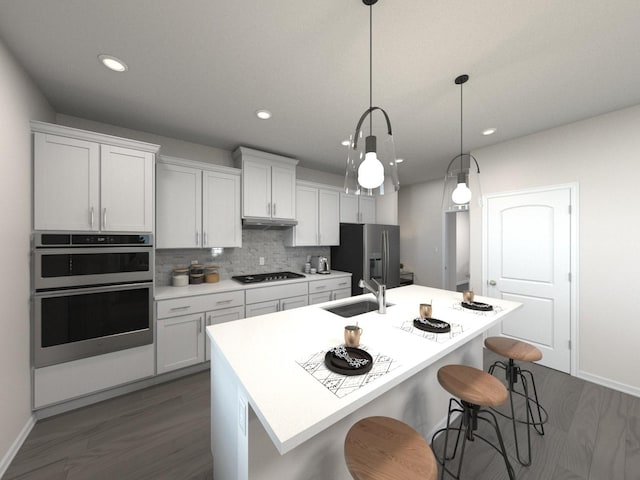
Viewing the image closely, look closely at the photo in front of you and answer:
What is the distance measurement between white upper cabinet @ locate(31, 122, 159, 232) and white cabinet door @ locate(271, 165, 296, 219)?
1449 mm

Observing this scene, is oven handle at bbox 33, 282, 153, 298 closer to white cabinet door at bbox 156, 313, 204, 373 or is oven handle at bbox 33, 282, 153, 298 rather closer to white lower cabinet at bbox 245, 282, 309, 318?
white cabinet door at bbox 156, 313, 204, 373

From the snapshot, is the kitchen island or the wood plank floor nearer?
the kitchen island

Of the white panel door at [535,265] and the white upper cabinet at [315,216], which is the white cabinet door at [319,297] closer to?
the white upper cabinet at [315,216]

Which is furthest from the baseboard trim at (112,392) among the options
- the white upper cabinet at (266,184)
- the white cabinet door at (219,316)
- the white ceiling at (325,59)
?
the white ceiling at (325,59)

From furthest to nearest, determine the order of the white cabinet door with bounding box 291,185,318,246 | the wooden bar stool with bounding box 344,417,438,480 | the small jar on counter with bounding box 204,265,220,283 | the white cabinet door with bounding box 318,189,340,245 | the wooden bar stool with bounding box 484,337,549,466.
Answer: the white cabinet door with bounding box 318,189,340,245
the white cabinet door with bounding box 291,185,318,246
the small jar on counter with bounding box 204,265,220,283
the wooden bar stool with bounding box 484,337,549,466
the wooden bar stool with bounding box 344,417,438,480

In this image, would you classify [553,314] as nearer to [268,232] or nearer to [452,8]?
[452,8]

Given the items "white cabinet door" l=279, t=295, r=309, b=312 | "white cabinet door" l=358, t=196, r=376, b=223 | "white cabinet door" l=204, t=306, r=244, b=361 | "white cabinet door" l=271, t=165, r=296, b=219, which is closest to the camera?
"white cabinet door" l=204, t=306, r=244, b=361

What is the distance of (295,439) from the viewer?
65 centimetres

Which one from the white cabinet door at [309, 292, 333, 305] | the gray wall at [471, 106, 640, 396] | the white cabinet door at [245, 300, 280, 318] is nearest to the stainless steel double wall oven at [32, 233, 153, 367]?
the white cabinet door at [245, 300, 280, 318]

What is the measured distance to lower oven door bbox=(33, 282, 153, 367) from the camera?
187 centimetres

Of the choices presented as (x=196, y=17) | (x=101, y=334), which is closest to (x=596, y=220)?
(x=196, y=17)

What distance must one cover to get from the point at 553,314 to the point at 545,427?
1.42 metres

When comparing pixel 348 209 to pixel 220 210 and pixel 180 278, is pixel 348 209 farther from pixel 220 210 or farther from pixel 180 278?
pixel 180 278

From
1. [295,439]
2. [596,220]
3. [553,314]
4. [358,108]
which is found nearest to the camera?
[295,439]
